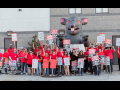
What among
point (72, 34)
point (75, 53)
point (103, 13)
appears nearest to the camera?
point (75, 53)

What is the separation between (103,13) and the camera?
1644cm

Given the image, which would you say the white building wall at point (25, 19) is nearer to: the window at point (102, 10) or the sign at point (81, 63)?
the window at point (102, 10)

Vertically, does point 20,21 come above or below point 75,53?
above

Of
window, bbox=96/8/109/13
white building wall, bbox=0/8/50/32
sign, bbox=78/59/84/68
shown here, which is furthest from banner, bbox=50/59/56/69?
window, bbox=96/8/109/13

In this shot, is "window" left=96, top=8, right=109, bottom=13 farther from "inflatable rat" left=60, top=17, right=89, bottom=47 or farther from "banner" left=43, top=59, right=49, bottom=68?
"banner" left=43, top=59, right=49, bottom=68

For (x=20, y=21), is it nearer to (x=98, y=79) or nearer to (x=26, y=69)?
(x=26, y=69)

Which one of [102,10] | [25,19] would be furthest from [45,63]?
[102,10]

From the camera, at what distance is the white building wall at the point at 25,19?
17.0 metres

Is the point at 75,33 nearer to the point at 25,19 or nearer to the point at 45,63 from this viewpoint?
the point at 45,63

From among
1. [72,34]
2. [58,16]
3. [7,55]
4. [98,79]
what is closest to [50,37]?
[72,34]

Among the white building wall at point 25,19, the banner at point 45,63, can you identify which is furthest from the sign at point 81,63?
the white building wall at point 25,19

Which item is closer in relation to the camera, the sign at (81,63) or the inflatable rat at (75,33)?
the sign at (81,63)

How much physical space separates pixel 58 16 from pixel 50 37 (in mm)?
5653

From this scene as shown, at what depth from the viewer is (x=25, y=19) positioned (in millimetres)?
17203
